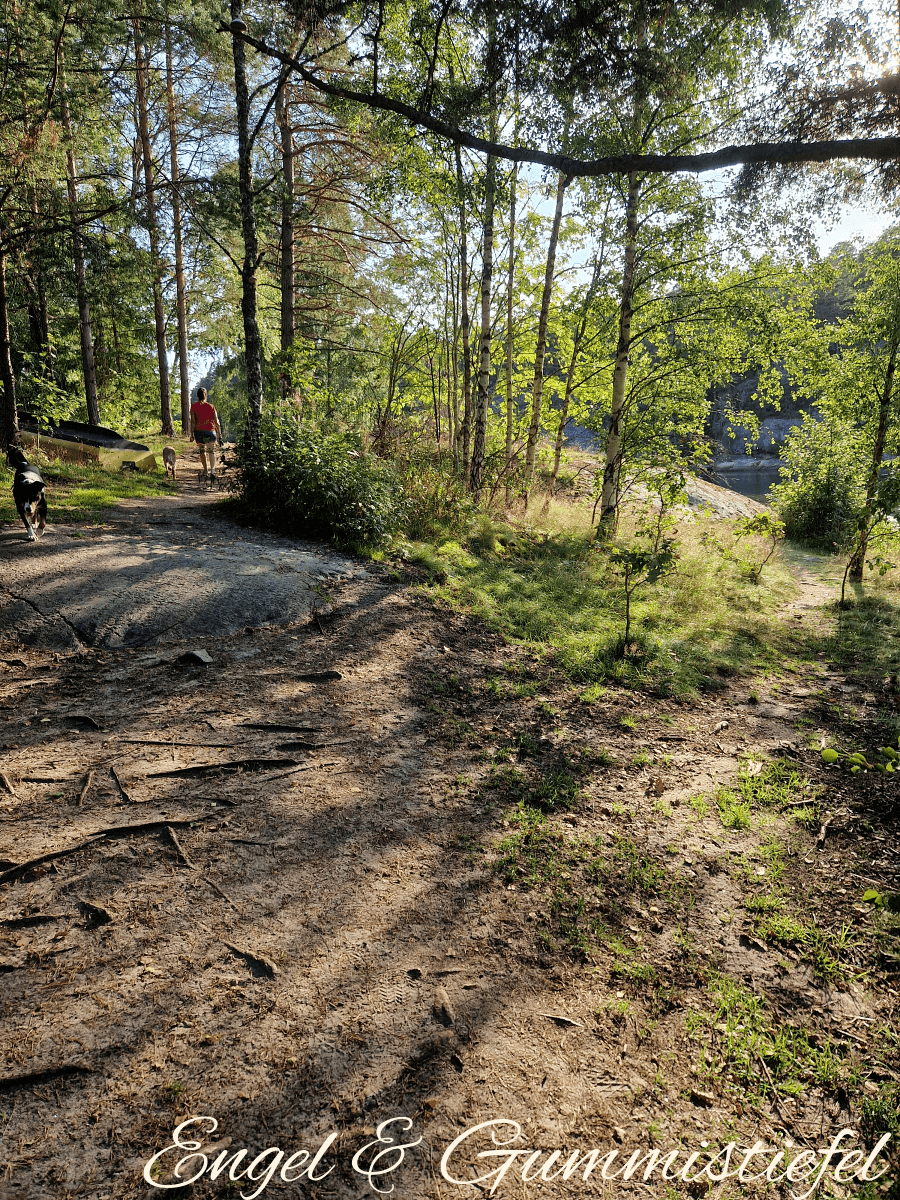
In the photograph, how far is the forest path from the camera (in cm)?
492

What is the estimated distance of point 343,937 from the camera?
253 centimetres

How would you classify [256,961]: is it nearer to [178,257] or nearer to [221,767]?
[221,767]

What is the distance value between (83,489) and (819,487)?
19.7 meters

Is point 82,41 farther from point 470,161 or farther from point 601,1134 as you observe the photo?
point 601,1134

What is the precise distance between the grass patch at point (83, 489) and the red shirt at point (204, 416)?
4.33ft

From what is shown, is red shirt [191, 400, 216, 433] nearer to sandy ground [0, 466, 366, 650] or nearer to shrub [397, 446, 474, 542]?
shrub [397, 446, 474, 542]

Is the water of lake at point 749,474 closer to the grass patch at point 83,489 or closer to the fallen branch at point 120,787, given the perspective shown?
the grass patch at point 83,489

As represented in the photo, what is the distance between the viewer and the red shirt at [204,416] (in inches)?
437

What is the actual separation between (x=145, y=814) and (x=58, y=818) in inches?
16.1

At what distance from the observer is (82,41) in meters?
8.83

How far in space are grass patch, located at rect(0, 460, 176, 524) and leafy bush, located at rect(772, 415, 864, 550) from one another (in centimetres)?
1789

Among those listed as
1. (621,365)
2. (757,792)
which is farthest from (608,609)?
(621,365)

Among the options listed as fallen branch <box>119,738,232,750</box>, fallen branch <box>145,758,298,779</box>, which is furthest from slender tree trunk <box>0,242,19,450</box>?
fallen branch <box>145,758,298,779</box>

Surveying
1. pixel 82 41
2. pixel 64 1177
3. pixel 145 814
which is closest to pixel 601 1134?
pixel 64 1177
